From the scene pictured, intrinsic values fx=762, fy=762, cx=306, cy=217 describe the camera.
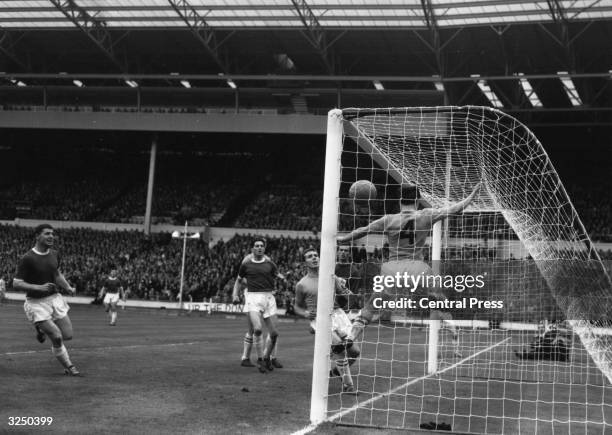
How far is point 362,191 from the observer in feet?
26.2

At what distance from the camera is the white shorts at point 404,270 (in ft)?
23.9

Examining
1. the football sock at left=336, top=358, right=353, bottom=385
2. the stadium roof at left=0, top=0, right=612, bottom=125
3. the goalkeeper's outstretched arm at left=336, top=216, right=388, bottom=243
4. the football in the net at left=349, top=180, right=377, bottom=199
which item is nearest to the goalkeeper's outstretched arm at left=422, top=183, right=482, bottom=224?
the goalkeeper's outstretched arm at left=336, top=216, right=388, bottom=243

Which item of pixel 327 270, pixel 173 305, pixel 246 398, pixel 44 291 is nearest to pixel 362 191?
pixel 327 270

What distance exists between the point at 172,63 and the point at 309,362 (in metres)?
35.5

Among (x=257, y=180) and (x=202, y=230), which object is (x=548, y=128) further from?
(x=202, y=230)

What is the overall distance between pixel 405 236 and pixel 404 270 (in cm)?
56

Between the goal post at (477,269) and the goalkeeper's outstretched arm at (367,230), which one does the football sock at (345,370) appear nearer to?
the goal post at (477,269)

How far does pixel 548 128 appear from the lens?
48125mm

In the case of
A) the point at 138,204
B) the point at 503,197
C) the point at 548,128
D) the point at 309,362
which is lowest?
the point at 309,362

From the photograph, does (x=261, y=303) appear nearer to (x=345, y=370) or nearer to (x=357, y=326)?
(x=345, y=370)

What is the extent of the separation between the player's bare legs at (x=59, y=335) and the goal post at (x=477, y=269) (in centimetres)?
343

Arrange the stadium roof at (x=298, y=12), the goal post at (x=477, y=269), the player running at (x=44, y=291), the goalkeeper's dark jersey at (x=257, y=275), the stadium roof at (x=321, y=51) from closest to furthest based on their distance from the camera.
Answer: the goal post at (x=477, y=269), the player running at (x=44, y=291), the goalkeeper's dark jersey at (x=257, y=275), the stadium roof at (x=298, y=12), the stadium roof at (x=321, y=51)

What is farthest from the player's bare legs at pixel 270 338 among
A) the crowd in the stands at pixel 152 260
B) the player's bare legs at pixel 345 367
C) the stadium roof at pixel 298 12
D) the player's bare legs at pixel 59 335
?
the stadium roof at pixel 298 12

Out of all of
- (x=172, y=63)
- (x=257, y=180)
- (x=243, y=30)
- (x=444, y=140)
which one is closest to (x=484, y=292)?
(x=444, y=140)
